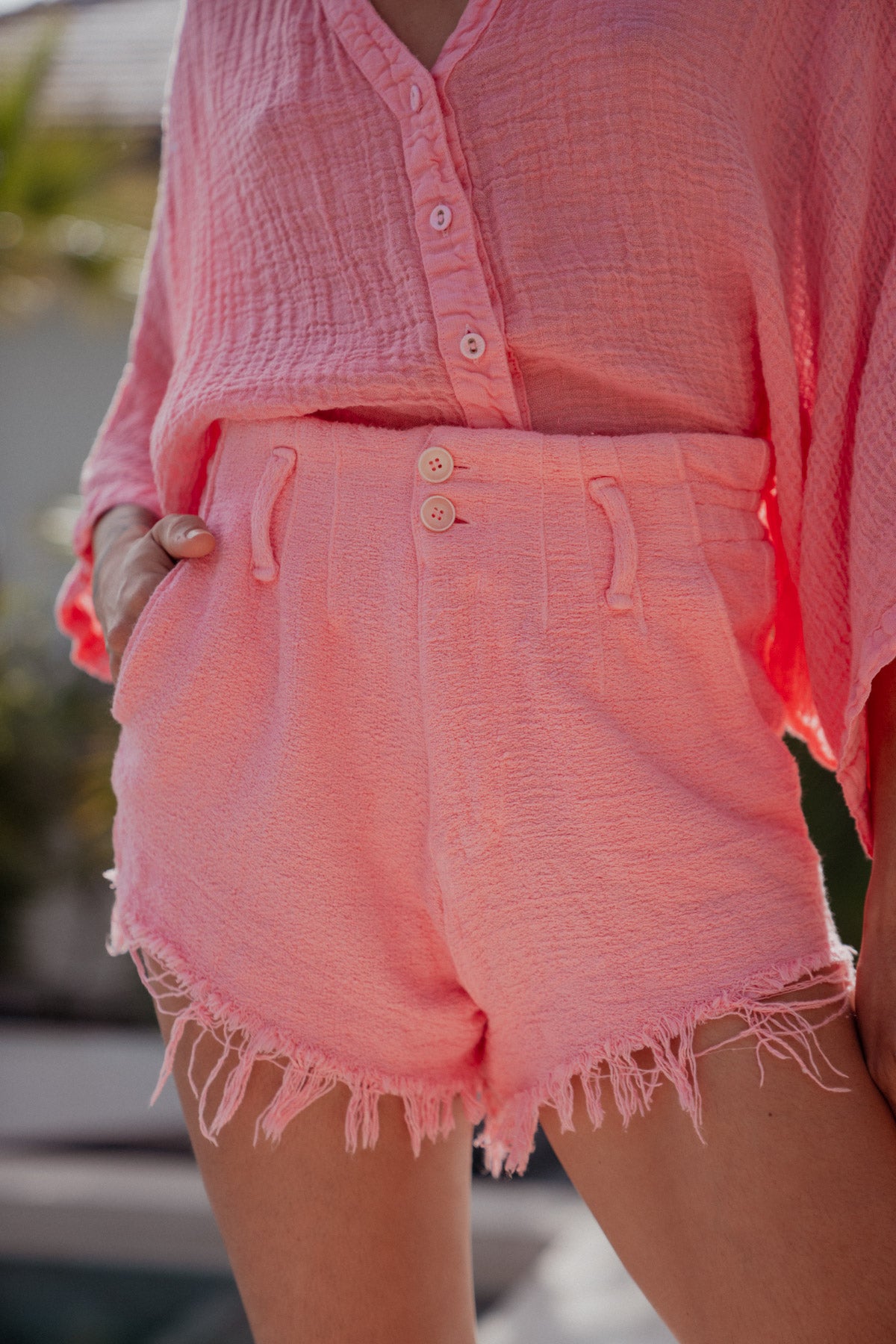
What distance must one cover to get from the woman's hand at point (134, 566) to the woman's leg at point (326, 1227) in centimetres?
35

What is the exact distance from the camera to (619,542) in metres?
0.95

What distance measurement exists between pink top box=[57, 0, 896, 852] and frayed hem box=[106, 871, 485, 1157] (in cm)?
43

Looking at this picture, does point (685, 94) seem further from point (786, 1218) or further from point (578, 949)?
point (786, 1218)

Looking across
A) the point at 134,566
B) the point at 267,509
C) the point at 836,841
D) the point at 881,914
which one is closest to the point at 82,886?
the point at 836,841

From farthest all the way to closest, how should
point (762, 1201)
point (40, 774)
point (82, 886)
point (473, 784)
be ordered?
point (82, 886) < point (40, 774) < point (473, 784) < point (762, 1201)

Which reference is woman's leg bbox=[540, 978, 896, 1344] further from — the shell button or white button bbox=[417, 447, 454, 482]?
the shell button

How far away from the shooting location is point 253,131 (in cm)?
106

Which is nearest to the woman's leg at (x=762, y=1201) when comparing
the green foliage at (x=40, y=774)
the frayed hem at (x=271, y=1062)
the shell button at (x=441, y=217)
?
the frayed hem at (x=271, y=1062)

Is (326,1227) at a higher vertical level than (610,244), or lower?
lower

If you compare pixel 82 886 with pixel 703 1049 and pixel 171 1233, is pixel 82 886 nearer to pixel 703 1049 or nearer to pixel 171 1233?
pixel 171 1233

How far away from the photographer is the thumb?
104cm

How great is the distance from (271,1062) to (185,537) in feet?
1.43

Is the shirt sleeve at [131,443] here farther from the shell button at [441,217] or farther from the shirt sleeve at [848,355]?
the shirt sleeve at [848,355]

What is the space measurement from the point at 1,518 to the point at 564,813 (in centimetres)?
675
